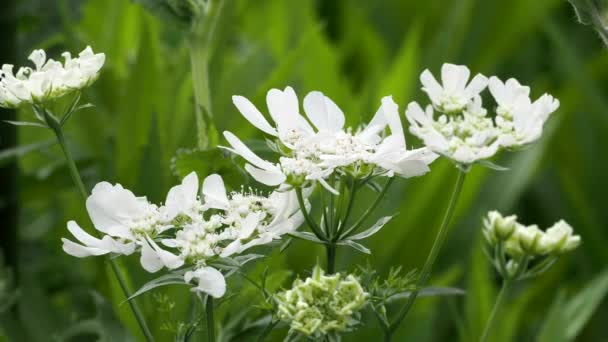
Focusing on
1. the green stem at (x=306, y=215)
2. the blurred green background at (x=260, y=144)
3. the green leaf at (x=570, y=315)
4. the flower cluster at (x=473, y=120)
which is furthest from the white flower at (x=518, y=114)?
the green leaf at (x=570, y=315)

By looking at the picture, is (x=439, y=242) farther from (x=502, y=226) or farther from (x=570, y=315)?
(x=570, y=315)

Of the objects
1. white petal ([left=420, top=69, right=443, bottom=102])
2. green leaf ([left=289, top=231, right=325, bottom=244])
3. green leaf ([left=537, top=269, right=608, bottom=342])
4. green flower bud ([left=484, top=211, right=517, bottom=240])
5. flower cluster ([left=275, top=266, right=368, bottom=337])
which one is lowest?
green leaf ([left=537, top=269, right=608, bottom=342])

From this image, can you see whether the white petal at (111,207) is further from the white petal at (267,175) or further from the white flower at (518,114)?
the white flower at (518,114)

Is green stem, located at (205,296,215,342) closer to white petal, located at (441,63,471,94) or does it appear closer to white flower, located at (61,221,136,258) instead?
white flower, located at (61,221,136,258)

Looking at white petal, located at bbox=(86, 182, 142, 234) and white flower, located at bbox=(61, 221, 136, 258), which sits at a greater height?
white petal, located at bbox=(86, 182, 142, 234)

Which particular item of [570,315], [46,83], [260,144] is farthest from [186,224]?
[570,315]

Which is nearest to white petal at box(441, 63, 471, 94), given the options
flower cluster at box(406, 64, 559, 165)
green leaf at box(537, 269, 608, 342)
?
flower cluster at box(406, 64, 559, 165)

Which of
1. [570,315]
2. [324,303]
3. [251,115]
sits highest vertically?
[251,115]
